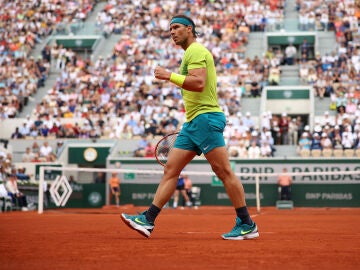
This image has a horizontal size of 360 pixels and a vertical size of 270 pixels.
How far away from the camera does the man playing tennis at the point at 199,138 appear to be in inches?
294

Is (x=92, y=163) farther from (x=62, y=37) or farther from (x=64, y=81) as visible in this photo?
(x=62, y=37)

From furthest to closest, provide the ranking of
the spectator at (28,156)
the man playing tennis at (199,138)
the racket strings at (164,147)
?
the spectator at (28,156)
the racket strings at (164,147)
the man playing tennis at (199,138)

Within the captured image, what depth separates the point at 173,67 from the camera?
3088cm

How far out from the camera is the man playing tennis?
746 cm

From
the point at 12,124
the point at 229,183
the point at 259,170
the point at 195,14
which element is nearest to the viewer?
the point at 229,183

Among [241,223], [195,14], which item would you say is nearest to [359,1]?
[195,14]

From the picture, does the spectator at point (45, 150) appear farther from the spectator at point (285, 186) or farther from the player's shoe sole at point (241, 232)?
the player's shoe sole at point (241, 232)

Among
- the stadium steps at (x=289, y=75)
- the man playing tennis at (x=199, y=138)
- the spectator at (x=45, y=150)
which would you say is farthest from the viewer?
the stadium steps at (x=289, y=75)

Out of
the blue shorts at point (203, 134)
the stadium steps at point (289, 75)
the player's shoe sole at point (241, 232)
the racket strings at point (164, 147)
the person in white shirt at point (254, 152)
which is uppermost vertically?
the stadium steps at point (289, 75)

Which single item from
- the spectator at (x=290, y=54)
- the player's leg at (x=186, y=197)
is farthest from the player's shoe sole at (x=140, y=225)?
the spectator at (x=290, y=54)

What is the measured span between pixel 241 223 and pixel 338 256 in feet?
6.83

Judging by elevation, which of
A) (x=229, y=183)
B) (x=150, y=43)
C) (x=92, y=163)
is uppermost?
(x=150, y=43)

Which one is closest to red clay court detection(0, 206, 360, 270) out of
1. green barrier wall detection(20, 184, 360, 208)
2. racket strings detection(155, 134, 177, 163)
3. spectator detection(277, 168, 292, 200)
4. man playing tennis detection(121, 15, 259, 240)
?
man playing tennis detection(121, 15, 259, 240)

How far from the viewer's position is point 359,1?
33.2 m
